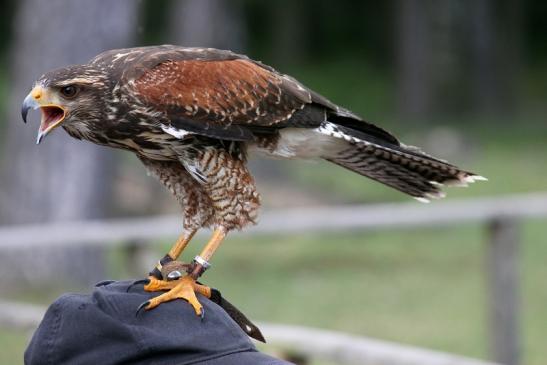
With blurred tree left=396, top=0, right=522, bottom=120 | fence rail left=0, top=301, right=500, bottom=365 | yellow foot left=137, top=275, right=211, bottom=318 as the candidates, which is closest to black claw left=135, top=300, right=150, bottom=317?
yellow foot left=137, top=275, right=211, bottom=318

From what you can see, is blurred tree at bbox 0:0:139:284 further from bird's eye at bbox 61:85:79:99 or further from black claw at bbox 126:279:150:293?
black claw at bbox 126:279:150:293

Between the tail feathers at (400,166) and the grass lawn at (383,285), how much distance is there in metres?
3.77

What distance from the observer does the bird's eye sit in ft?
10.5

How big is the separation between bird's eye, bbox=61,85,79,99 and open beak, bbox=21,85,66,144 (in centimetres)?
4

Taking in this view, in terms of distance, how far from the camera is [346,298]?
9070mm

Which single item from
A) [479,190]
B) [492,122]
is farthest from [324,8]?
[479,190]

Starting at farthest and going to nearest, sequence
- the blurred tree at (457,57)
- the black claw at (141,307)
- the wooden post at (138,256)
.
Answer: the blurred tree at (457,57), the wooden post at (138,256), the black claw at (141,307)

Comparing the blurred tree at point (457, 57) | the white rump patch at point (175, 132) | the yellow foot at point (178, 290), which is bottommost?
the yellow foot at point (178, 290)

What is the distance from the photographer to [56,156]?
9336 millimetres

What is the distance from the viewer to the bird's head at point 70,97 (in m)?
3.13

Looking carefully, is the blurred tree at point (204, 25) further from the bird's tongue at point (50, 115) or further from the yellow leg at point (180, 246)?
the bird's tongue at point (50, 115)

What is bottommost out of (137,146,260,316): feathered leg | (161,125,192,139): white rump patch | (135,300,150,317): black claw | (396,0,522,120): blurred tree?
(135,300,150,317): black claw

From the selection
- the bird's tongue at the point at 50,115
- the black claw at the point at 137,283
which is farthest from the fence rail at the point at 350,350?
the bird's tongue at the point at 50,115

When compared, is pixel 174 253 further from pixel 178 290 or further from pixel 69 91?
pixel 69 91
